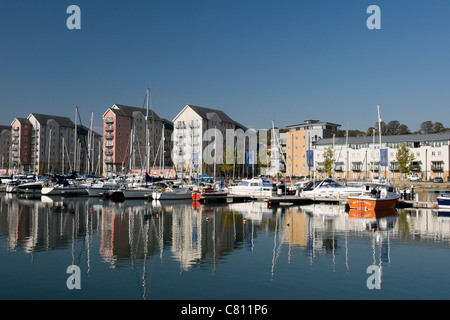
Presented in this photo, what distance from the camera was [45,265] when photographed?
21203mm

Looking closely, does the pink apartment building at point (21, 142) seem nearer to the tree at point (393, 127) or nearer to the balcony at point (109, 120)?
the balcony at point (109, 120)

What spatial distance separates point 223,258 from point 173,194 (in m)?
41.7

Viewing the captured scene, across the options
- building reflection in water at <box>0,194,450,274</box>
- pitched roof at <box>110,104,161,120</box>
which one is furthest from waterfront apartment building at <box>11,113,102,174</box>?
building reflection in water at <box>0,194,450,274</box>

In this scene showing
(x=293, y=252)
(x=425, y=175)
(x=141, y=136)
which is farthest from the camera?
(x=141, y=136)

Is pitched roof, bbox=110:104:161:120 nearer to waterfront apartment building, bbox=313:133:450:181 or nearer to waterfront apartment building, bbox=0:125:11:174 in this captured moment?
waterfront apartment building, bbox=313:133:450:181

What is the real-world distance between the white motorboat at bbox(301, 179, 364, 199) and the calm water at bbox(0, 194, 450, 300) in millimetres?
19913

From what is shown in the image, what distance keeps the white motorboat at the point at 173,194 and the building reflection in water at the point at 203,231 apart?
1482 centimetres

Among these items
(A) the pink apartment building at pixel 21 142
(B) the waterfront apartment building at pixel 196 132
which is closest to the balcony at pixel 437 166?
(B) the waterfront apartment building at pixel 196 132

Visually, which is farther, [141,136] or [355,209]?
[141,136]

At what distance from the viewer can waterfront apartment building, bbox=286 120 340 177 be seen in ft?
445

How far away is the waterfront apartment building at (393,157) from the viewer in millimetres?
109994
